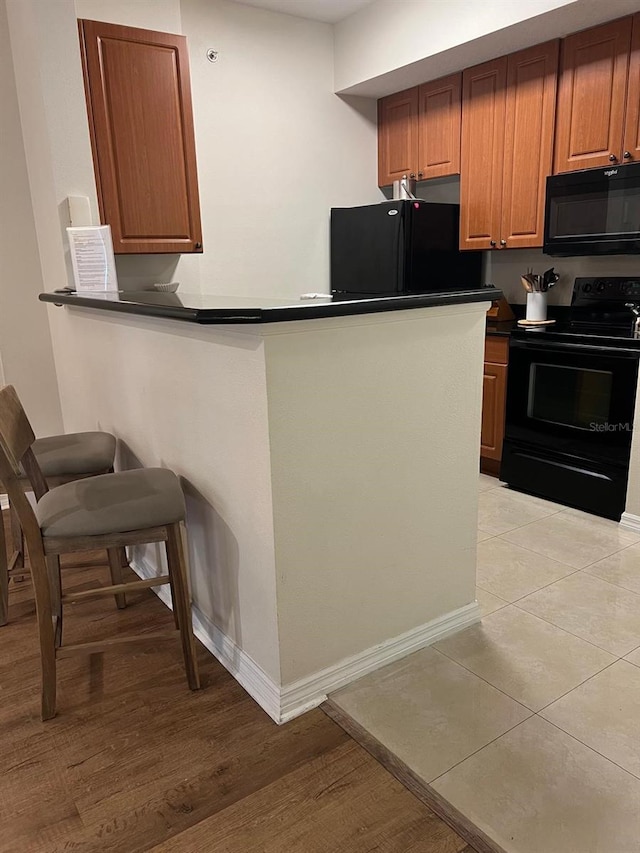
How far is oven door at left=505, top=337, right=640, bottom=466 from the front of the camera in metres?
2.89

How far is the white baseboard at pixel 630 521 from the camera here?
2.90 meters

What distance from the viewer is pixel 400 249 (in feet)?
12.5

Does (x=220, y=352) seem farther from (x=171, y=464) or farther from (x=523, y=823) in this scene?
(x=523, y=823)

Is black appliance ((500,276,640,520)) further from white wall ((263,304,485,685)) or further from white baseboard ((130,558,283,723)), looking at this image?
white baseboard ((130,558,283,723))

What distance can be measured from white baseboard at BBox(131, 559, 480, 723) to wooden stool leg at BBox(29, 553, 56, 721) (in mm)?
500

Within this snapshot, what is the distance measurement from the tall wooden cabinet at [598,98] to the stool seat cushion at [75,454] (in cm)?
265

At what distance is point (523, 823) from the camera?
1389mm

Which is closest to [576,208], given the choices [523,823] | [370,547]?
[370,547]

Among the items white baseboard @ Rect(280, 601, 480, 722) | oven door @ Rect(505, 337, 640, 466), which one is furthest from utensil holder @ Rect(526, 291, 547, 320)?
white baseboard @ Rect(280, 601, 480, 722)

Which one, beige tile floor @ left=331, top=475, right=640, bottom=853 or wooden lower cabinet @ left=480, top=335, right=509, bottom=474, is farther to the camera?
wooden lower cabinet @ left=480, top=335, right=509, bottom=474

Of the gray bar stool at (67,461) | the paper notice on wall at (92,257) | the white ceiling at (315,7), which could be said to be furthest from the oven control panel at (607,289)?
the gray bar stool at (67,461)

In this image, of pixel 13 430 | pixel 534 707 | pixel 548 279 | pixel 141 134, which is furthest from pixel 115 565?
pixel 548 279

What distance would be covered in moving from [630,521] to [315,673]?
1858mm

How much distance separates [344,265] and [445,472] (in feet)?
8.12
